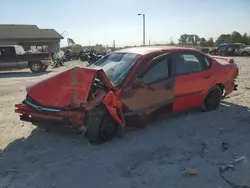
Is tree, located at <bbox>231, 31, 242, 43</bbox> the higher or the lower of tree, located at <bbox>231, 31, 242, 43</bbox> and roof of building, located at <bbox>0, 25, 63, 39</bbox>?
the lower

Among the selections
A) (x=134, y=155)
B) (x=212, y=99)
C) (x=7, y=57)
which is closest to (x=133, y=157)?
(x=134, y=155)

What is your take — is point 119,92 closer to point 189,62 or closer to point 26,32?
point 189,62

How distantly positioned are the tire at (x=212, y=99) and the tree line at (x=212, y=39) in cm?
4139

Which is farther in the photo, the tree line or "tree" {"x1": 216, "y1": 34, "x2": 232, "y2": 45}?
"tree" {"x1": 216, "y1": 34, "x2": 232, "y2": 45}

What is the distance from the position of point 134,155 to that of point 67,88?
1564 mm

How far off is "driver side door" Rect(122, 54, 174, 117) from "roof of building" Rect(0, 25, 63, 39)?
32.4 metres

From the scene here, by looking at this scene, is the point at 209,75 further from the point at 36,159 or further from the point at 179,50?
the point at 36,159

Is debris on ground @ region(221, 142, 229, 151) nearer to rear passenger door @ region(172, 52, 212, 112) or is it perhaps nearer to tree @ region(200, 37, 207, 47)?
rear passenger door @ region(172, 52, 212, 112)

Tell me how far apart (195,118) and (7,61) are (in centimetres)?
1566

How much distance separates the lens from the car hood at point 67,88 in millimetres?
4824

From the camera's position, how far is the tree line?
4531 cm

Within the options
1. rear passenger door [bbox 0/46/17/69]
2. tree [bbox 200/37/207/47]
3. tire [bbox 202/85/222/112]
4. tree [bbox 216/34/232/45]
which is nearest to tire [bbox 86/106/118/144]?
tire [bbox 202/85/222/112]

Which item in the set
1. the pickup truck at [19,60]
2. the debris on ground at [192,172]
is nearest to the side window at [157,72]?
the debris on ground at [192,172]

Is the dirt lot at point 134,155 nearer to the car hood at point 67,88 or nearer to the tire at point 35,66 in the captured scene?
the car hood at point 67,88
